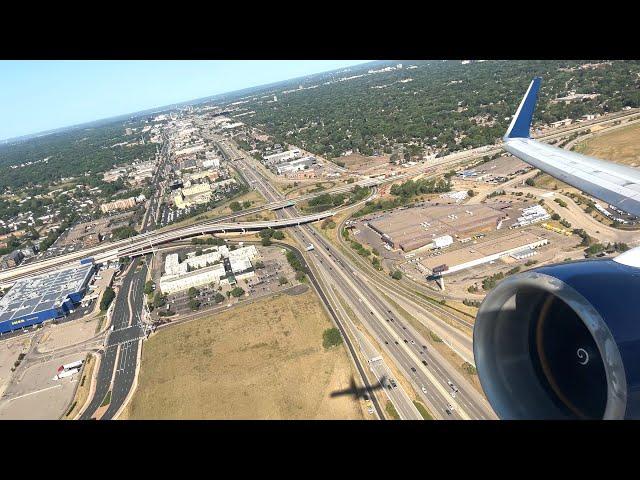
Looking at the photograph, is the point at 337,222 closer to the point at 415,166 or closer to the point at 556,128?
the point at 415,166

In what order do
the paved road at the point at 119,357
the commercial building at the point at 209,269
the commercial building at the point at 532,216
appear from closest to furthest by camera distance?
the paved road at the point at 119,357 → the commercial building at the point at 209,269 → the commercial building at the point at 532,216

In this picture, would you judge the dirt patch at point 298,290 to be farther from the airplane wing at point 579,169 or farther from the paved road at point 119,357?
the airplane wing at point 579,169

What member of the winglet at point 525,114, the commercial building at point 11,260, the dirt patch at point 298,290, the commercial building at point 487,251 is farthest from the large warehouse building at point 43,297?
the winglet at point 525,114

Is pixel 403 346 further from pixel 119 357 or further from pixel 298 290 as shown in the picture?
pixel 119 357

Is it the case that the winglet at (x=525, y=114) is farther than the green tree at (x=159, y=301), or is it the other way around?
the green tree at (x=159, y=301)

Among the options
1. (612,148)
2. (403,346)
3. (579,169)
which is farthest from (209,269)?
(612,148)

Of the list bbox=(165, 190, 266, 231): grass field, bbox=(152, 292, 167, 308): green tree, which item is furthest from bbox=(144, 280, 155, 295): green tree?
bbox=(165, 190, 266, 231): grass field
